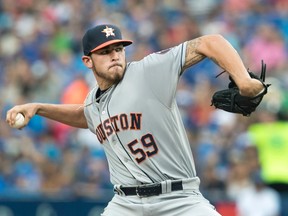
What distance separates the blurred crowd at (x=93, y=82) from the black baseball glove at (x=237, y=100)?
4.86 meters

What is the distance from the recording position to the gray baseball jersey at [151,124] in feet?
19.9

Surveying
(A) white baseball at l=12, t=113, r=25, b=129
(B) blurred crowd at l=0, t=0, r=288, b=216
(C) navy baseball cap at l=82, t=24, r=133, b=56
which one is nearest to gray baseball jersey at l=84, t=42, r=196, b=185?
(C) navy baseball cap at l=82, t=24, r=133, b=56

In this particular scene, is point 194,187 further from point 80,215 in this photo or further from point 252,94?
point 80,215

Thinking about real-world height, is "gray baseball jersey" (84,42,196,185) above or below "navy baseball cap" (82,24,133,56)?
below

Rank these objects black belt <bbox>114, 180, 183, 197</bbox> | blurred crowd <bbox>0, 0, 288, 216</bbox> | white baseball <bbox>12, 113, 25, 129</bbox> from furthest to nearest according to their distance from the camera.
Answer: blurred crowd <bbox>0, 0, 288, 216</bbox>, white baseball <bbox>12, 113, 25, 129</bbox>, black belt <bbox>114, 180, 183, 197</bbox>

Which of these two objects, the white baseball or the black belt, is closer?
the black belt

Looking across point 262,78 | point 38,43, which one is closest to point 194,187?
A: point 262,78

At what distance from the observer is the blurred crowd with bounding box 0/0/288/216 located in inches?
445

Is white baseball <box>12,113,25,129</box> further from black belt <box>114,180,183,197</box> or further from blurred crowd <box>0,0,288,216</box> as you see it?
blurred crowd <box>0,0,288,216</box>

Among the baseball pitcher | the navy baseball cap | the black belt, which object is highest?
the navy baseball cap

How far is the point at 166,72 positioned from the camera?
6055 millimetres

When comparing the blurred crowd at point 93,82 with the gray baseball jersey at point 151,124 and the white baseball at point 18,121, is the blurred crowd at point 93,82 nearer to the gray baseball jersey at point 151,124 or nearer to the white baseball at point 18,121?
the white baseball at point 18,121

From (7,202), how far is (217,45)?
570cm

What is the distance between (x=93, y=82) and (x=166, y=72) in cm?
743
